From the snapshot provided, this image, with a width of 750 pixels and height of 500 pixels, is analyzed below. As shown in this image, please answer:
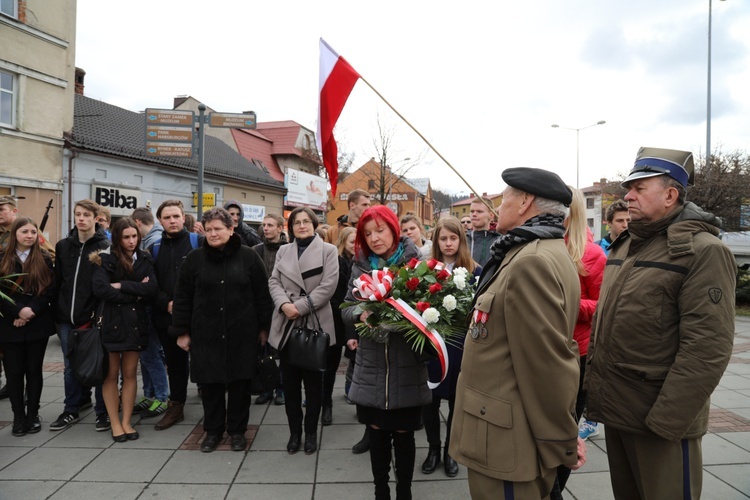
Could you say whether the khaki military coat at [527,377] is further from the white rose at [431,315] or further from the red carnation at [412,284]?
the red carnation at [412,284]

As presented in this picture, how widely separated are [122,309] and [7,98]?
15.7 m

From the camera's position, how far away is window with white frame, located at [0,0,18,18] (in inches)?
606

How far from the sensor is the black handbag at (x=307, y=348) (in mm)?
4023

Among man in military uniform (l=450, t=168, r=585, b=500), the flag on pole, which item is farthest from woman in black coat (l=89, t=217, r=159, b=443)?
man in military uniform (l=450, t=168, r=585, b=500)

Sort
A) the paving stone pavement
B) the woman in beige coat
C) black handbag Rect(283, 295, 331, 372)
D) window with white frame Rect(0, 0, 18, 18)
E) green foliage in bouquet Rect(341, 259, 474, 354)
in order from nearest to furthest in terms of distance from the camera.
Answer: green foliage in bouquet Rect(341, 259, 474, 354) < the paving stone pavement < black handbag Rect(283, 295, 331, 372) < the woman in beige coat < window with white frame Rect(0, 0, 18, 18)

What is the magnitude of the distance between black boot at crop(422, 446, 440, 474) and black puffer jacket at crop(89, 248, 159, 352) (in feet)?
9.12

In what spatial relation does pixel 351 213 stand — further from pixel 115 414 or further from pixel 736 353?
pixel 736 353

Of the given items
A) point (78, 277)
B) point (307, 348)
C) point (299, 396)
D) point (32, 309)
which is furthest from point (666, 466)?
point (32, 309)

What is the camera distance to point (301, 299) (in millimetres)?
4246

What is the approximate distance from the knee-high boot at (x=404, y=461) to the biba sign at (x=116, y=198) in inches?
761

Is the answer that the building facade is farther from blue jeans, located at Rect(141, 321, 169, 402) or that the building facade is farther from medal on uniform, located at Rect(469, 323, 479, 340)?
medal on uniform, located at Rect(469, 323, 479, 340)

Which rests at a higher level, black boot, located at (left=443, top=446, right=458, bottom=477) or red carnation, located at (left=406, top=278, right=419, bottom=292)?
red carnation, located at (left=406, top=278, right=419, bottom=292)

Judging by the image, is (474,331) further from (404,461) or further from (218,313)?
(218,313)

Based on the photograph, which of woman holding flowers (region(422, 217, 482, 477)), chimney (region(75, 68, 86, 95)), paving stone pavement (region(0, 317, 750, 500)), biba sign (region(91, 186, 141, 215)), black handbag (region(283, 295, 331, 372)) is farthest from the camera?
chimney (region(75, 68, 86, 95))
